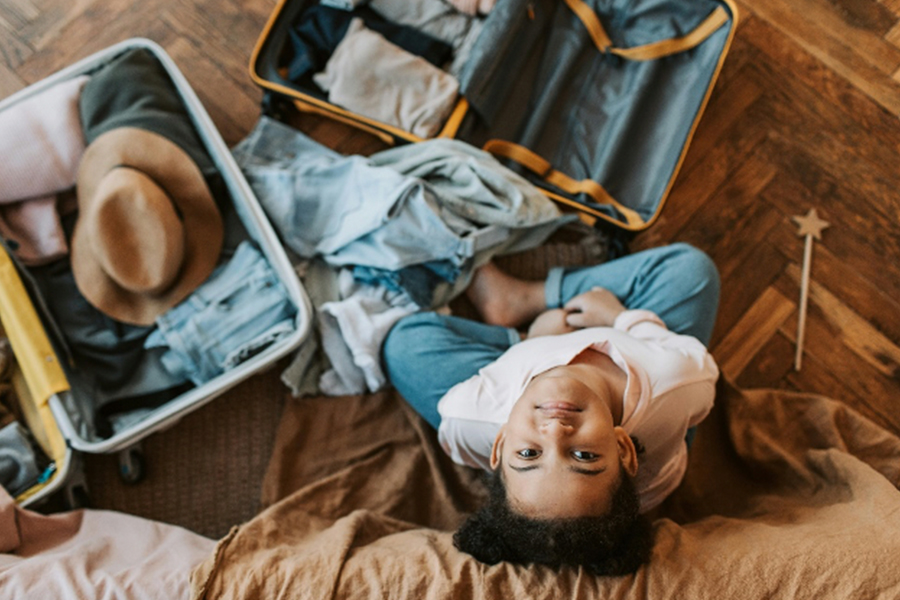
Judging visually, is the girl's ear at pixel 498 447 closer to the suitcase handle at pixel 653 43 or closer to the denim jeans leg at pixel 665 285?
the denim jeans leg at pixel 665 285

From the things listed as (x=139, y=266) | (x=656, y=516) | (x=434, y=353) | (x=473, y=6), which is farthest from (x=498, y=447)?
(x=473, y=6)

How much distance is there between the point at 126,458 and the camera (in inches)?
44.8

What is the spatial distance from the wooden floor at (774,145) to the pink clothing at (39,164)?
271mm

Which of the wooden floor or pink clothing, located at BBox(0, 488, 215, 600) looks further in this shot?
the wooden floor

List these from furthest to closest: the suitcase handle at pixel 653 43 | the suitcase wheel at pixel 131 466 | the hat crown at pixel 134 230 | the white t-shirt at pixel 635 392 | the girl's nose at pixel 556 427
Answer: the suitcase handle at pixel 653 43, the suitcase wheel at pixel 131 466, the hat crown at pixel 134 230, the white t-shirt at pixel 635 392, the girl's nose at pixel 556 427

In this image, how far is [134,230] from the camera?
3.44 ft

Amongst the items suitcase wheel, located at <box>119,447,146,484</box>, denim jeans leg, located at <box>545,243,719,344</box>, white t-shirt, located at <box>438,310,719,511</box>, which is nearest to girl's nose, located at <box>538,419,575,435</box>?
white t-shirt, located at <box>438,310,719,511</box>

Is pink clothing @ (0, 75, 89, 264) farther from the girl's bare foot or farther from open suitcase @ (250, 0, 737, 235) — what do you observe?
the girl's bare foot

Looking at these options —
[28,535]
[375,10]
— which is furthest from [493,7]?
[28,535]

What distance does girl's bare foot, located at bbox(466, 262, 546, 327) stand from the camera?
1.18m

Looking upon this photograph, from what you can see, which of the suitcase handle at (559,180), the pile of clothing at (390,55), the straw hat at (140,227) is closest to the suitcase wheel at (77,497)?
the straw hat at (140,227)

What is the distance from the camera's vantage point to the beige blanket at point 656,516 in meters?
0.78

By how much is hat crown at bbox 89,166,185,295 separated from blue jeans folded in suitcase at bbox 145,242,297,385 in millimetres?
72

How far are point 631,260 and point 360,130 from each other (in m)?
0.58
